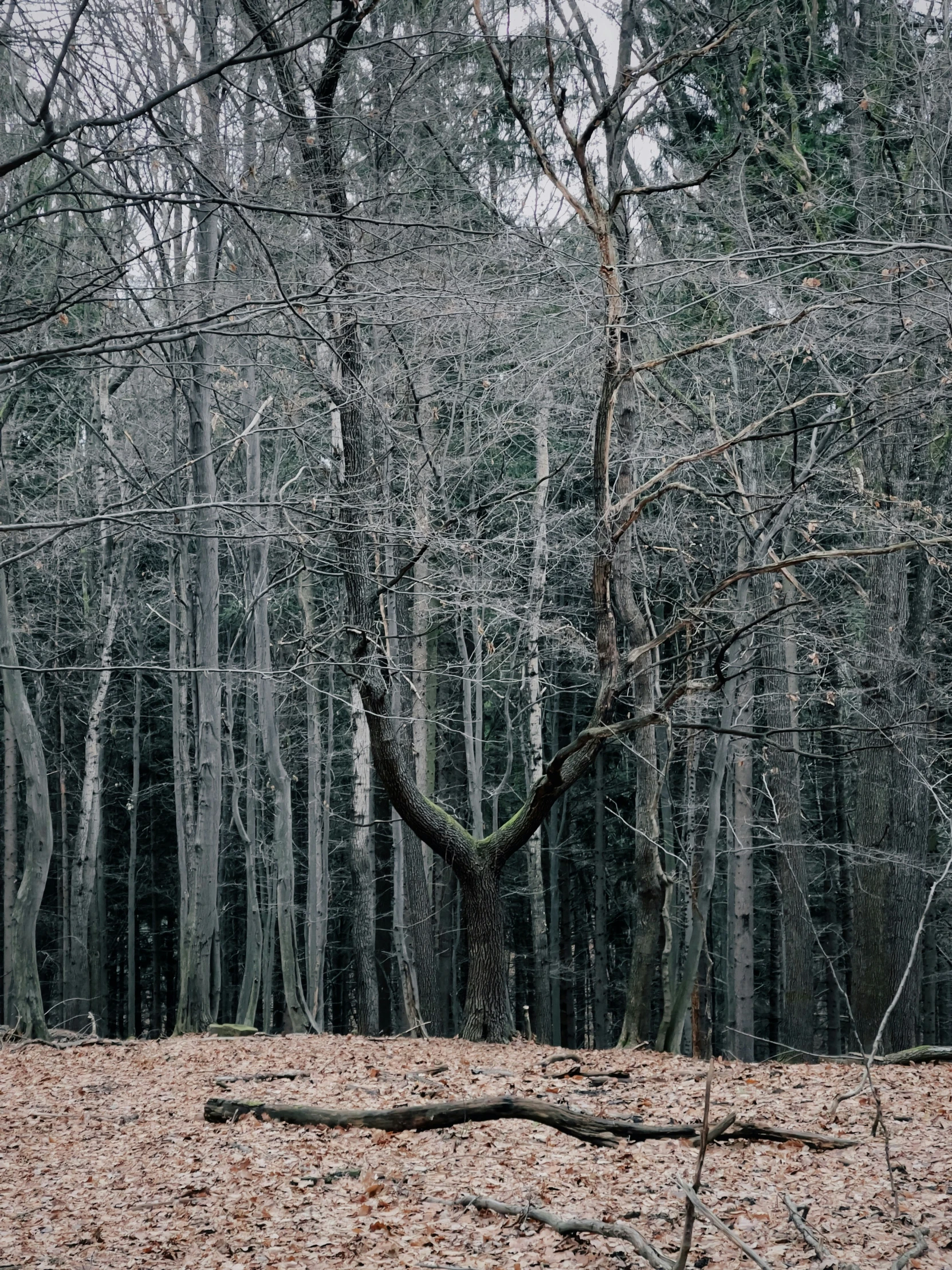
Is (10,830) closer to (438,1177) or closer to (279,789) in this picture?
(279,789)

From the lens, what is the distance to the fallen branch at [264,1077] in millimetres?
6852

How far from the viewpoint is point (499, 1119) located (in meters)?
5.53

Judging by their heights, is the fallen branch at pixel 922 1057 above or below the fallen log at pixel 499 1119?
below

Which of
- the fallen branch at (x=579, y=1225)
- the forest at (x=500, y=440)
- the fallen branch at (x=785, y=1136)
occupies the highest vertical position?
the forest at (x=500, y=440)

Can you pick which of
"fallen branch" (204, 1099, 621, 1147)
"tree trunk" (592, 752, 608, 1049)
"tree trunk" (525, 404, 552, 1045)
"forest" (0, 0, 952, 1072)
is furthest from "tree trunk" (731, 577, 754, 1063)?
"fallen branch" (204, 1099, 621, 1147)

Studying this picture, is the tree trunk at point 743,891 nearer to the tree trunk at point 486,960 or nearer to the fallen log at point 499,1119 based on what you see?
the tree trunk at point 486,960

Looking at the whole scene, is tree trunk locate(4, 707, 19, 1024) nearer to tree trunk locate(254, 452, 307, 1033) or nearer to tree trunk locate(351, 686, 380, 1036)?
tree trunk locate(254, 452, 307, 1033)

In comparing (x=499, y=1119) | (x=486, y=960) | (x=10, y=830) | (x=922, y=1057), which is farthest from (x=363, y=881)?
(x=499, y=1119)

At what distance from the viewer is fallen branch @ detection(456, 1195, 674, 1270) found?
3460 millimetres

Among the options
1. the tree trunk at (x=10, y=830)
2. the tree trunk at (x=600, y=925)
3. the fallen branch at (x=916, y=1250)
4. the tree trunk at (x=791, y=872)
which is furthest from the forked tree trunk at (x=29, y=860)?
the tree trunk at (x=600, y=925)

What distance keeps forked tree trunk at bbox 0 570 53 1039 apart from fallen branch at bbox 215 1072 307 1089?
123 inches

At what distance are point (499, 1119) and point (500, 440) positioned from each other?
745 centimetres

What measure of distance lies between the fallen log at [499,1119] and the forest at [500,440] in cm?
73

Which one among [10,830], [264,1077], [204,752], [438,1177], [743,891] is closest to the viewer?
[438,1177]
